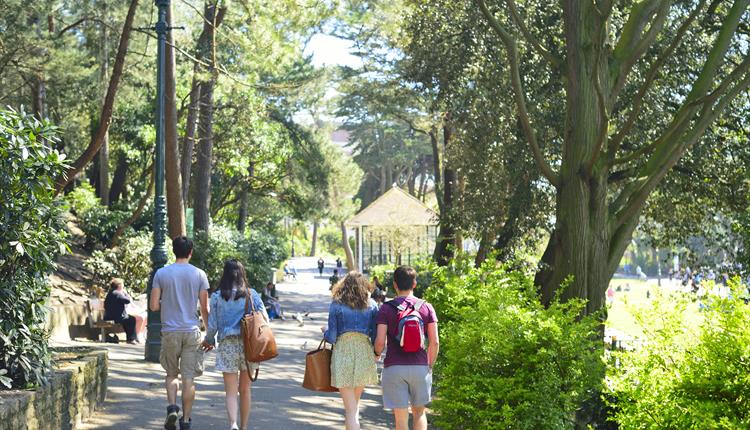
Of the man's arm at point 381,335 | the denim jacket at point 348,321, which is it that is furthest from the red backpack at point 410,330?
the denim jacket at point 348,321

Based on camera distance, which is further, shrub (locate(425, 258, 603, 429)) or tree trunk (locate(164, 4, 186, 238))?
tree trunk (locate(164, 4, 186, 238))

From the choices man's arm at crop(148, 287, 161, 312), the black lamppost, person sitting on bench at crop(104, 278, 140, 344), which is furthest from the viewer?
person sitting on bench at crop(104, 278, 140, 344)

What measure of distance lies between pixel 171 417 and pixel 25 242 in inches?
88.4

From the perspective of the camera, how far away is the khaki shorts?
933cm

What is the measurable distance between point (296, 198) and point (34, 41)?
98.1ft

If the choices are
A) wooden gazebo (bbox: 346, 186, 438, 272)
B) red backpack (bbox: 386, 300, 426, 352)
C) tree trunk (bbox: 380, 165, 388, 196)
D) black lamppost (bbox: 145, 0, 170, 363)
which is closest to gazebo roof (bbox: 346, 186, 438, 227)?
wooden gazebo (bbox: 346, 186, 438, 272)

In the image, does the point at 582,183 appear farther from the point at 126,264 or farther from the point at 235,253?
the point at 235,253

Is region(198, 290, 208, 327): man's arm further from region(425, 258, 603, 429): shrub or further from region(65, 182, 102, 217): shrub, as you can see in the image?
region(65, 182, 102, 217): shrub

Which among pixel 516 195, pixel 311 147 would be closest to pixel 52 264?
pixel 516 195

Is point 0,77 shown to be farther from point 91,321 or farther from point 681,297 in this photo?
point 681,297

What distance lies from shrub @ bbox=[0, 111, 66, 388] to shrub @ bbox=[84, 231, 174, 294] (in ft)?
57.9

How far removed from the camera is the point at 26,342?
8.30 metres

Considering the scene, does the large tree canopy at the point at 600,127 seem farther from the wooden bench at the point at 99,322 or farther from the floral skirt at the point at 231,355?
the wooden bench at the point at 99,322

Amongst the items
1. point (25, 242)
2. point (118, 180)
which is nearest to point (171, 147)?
point (25, 242)
